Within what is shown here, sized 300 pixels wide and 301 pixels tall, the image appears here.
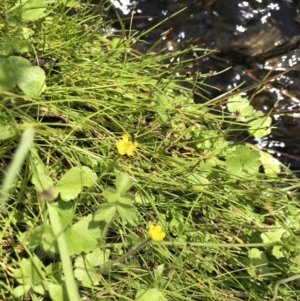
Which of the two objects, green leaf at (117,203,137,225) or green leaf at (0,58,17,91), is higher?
green leaf at (0,58,17,91)

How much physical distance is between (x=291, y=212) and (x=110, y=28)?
998mm

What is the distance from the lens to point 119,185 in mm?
1212

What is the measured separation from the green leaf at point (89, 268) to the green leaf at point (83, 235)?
47 millimetres

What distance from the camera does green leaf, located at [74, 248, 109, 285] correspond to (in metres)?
1.33

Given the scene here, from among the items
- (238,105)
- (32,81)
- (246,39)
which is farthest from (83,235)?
(246,39)

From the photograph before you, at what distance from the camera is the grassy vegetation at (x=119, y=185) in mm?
1315

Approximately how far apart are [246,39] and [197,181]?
90 centimetres

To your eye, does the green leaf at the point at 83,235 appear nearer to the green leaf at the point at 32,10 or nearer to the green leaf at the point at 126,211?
the green leaf at the point at 126,211

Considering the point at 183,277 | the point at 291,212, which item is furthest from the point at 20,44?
the point at 291,212

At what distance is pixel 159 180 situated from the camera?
1565 mm

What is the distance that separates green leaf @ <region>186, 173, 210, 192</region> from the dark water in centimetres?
A: 56

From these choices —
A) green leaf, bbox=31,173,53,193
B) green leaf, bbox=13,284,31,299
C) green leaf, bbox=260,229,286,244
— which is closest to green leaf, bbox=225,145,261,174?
green leaf, bbox=260,229,286,244

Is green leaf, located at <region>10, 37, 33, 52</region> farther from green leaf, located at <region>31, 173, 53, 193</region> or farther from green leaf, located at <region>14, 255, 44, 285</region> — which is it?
green leaf, located at <region>14, 255, 44, 285</region>

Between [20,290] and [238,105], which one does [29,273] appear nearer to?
[20,290]
